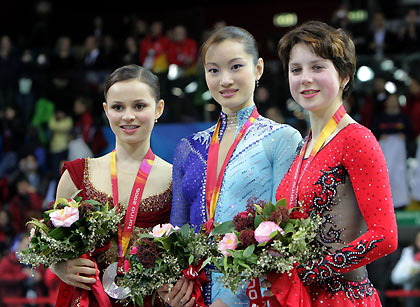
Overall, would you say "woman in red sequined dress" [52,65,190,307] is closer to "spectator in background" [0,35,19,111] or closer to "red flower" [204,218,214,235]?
"red flower" [204,218,214,235]

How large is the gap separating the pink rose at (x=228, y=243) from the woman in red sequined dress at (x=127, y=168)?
896 mm

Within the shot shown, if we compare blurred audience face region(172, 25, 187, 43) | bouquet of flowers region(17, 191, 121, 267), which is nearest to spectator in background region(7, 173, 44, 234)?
blurred audience face region(172, 25, 187, 43)

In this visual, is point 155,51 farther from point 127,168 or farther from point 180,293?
point 180,293

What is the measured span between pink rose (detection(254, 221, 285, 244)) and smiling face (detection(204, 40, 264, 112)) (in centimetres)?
80

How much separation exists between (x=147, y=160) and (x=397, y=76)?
580 cm

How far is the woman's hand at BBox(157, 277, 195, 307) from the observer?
113 inches

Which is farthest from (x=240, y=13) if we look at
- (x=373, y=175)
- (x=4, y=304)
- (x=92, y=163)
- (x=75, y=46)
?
(x=373, y=175)

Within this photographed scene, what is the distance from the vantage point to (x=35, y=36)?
1195cm

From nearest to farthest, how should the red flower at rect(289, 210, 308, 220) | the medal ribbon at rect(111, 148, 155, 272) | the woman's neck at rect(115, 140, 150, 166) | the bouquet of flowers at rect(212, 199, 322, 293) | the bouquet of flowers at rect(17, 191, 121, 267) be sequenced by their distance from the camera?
1. the bouquet of flowers at rect(212, 199, 322, 293)
2. the red flower at rect(289, 210, 308, 220)
3. the bouquet of flowers at rect(17, 191, 121, 267)
4. the medal ribbon at rect(111, 148, 155, 272)
5. the woman's neck at rect(115, 140, 150, 166)

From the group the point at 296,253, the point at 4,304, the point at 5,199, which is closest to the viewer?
the point at 296,253

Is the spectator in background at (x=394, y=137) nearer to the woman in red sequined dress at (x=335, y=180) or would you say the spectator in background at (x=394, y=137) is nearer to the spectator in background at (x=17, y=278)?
the spectator in background at (x=17, y=278)

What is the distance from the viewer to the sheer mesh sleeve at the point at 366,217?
2514 millimetres

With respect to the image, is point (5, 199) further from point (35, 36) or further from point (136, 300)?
point (136, 300)

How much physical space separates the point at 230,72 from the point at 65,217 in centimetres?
99
